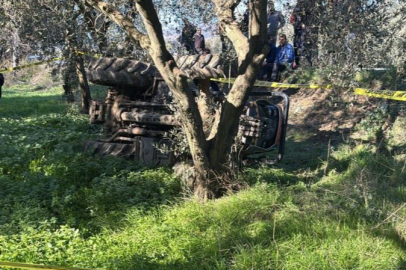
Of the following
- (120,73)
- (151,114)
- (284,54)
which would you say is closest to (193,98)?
(151,114)

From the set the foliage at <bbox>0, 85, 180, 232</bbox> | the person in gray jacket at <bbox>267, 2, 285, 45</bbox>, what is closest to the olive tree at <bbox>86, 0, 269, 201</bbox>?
the foliage at <bbox>0, 85, 180, 232</bbox>

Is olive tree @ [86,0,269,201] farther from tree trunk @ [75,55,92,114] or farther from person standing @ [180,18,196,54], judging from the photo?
tree trunk @ [75,55,92,114]

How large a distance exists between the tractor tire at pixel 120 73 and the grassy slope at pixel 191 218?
1081mm

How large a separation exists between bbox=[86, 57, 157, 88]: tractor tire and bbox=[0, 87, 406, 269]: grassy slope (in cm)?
108

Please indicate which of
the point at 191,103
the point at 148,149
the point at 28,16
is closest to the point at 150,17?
the point at 191,103

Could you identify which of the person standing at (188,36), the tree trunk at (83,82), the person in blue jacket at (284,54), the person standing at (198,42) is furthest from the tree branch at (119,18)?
the tree trunk at (83,82)

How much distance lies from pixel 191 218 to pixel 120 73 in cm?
309

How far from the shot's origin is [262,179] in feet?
19.8

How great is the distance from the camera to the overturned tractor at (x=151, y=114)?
6.50 meters

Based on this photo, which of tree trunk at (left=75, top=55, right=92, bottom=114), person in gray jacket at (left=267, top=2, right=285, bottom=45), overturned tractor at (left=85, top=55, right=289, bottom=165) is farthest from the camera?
tree trunk at (left=75, top=55, right=92, bottom=114)

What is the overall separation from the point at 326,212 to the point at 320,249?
2.03 ft

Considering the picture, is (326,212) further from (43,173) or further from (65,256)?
(43,173)

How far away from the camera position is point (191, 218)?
4859 mm

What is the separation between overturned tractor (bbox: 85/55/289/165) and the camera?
650 centimetres
